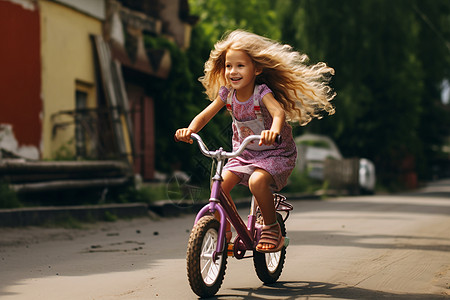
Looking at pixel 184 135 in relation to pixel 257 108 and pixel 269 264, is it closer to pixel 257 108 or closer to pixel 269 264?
pixel 257 108

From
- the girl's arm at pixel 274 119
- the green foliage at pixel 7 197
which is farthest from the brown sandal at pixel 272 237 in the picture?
the green foliage at pixel 7 197

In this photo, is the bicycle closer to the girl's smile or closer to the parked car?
the girl's smile

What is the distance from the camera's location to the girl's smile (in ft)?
17.7

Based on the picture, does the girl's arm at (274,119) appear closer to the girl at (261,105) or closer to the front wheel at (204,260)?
the girl at (261,105)

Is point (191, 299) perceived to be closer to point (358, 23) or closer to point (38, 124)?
point (38, 124)

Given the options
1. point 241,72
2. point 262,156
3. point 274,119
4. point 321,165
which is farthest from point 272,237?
point 321,165

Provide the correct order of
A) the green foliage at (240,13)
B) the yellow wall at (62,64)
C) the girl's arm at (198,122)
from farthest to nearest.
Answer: the green foliage at (240,13)
the yellow wall at (62,64)
the girl's arm at (198,122)

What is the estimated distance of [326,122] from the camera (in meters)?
31.3

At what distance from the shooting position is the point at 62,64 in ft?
47.0

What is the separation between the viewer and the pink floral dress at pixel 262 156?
17.5ft

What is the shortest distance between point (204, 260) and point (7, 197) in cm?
594

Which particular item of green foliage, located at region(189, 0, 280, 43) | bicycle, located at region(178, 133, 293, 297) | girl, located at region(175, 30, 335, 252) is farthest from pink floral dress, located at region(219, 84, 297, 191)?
green foliage, located at region(189, 0, 280, 43)

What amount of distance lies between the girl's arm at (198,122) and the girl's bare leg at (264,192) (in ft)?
1.73

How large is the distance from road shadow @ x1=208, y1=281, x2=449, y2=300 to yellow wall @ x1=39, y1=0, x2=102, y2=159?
873 centimetres
